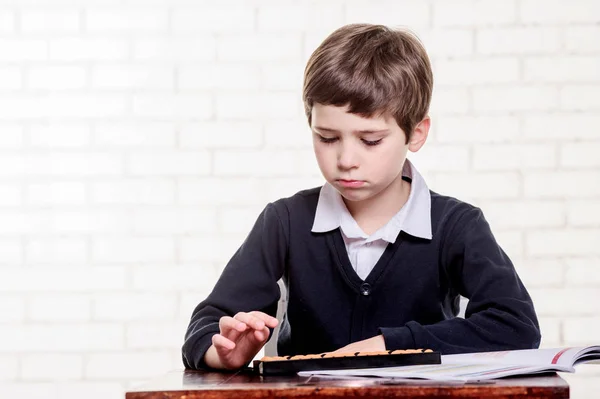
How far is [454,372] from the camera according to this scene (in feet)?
3.01

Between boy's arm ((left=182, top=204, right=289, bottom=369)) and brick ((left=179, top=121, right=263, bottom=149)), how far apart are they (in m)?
1.19

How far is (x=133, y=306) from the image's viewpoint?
279 centimetres

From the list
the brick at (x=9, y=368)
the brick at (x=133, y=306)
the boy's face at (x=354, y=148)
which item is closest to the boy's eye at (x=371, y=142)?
the boy's face at (x=354, y=148)

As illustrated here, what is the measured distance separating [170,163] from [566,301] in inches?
50.7

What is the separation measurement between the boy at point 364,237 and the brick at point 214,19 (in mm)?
1238

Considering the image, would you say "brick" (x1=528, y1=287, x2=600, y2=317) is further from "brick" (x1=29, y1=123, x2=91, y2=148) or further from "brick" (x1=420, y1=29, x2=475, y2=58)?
"brick" (x1=29, y1=123, x2=91, y2=148)

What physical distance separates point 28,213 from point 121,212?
298mm

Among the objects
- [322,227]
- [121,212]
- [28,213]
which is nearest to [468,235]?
[322,227]

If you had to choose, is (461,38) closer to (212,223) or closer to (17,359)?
(212,223)

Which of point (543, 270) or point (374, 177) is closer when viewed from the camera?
point (374, 177)

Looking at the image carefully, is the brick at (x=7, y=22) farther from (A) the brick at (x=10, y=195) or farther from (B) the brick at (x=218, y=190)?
(B) the brick at (x=218, y=190)

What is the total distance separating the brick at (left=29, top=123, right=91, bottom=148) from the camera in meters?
2.78

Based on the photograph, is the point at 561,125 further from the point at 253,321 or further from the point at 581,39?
the point at 253,321

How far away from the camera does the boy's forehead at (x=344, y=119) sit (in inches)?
55.2
